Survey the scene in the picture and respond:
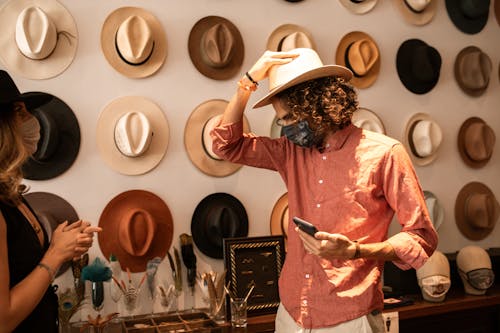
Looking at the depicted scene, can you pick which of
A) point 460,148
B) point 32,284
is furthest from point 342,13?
point 32,284

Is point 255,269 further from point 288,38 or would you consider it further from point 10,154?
point 10,154

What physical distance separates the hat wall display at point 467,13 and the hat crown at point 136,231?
2.68 m

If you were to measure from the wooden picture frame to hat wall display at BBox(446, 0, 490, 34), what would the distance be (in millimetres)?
2233

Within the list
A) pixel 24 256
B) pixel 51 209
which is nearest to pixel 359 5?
pixel 51 209

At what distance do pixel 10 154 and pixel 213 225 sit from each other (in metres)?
1.45

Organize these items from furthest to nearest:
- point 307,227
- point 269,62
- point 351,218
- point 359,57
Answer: point 359,57, point 269,62, point 351,218, point 307,227

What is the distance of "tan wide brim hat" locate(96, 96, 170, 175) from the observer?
8.45 ft

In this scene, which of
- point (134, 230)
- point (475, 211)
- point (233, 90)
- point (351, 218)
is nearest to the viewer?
point (351, 218)

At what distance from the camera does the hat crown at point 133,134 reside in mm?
2521

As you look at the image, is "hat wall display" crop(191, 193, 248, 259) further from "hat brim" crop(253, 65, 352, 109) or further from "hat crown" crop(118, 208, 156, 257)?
"hat brim" crop(253, 65, 352, 109)

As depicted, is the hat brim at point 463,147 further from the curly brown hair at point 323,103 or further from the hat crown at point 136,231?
the hat crown at point 136,231

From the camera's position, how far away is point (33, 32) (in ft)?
7.74

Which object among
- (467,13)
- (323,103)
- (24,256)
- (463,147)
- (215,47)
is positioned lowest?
(24,256)

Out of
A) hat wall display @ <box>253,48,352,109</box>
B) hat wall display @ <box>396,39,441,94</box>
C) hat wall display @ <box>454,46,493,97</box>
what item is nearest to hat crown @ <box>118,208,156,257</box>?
hat wall display @ <box>253,48,352,109</box>
